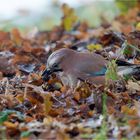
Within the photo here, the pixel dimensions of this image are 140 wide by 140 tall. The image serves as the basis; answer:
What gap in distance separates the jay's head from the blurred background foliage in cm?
384

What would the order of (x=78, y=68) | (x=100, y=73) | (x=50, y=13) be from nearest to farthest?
(x=100, y=73) → (x=78, y=68) → (x=50, y=13)

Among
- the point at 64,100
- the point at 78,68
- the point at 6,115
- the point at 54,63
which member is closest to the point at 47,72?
the point at 54,63

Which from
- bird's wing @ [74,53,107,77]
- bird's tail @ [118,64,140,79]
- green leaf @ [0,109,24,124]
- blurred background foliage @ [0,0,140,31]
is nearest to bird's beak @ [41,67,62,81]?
bird's wing @ [74,53,107,77]

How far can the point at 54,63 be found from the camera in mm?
5684

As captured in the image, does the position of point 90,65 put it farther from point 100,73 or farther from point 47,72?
point 47,72

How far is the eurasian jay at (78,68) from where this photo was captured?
5607mm

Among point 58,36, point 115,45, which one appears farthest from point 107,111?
point 58,36

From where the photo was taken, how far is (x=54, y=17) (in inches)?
449

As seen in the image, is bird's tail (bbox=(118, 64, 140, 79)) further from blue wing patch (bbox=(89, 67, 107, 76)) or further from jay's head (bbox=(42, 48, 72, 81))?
jay's head (bbox=(42, 48, 72, 81))

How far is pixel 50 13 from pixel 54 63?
6.23 metres

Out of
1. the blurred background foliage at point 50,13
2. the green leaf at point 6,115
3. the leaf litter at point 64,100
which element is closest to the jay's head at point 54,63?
the leaf litter at point 64,100

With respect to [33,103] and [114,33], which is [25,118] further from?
[114,33]

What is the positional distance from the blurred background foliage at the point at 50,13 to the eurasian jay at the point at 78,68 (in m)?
3.85

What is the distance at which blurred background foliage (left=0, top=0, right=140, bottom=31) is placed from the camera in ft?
33.6
